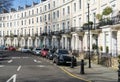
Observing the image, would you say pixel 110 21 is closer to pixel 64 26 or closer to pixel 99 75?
pixel 99 75

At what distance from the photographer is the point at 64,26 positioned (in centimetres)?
7525

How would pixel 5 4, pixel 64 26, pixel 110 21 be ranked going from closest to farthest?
1. pixel 5 4
2. pixel 110 21
3. pixel 64 26

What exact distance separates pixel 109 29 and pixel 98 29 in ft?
24.4

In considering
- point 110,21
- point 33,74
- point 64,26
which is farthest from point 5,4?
point 64,26

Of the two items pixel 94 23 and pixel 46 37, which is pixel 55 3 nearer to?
pixel 46 37

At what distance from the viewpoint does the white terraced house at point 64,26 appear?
42.0 metres

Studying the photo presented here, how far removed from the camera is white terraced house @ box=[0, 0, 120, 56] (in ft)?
138

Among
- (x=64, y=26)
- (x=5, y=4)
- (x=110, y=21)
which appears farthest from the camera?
(x=64, y=26)

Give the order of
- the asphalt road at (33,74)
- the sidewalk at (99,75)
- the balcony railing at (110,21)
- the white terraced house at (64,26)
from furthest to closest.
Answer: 1. the white terraced house at (64,26)
2. the balcony railing at (110,21)
3. the sidewalk at (99,75)
4. the asphalt road at (33,74)

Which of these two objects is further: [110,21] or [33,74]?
[110,21]

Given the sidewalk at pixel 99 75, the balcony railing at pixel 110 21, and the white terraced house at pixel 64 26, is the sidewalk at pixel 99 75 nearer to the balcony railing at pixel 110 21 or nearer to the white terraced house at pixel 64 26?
the white terraced house at pixel 64 26

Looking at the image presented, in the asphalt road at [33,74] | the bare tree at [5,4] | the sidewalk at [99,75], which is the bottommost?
the sidewalk at [99,75]

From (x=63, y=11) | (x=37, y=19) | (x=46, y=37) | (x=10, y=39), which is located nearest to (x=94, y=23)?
(x=63, y=11)

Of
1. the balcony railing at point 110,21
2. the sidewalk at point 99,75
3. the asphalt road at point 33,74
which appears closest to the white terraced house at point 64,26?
the balcony railing at point 110,21
